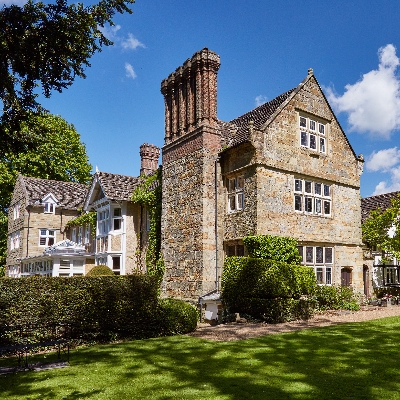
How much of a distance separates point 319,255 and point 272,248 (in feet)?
14.8

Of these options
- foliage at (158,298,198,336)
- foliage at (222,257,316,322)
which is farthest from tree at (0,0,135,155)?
foliage at (222,257,316,322)

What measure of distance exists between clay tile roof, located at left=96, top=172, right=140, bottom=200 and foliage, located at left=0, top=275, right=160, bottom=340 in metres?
13.3

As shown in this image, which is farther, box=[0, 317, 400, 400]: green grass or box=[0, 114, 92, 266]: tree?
box=[0, 114, 92, 266]: tree

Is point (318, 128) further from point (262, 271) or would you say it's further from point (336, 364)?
point (336, 364)

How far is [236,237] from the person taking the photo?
20.4 m

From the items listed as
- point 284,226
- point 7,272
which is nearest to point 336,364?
point 284,226

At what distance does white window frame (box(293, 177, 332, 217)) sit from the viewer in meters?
21.4

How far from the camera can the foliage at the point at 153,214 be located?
80.5ft

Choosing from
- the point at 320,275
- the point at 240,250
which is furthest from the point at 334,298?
the point at 240,250

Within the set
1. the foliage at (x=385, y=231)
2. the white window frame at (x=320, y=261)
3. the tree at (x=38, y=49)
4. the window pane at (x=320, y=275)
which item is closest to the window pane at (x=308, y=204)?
the white window frame at (x=320, y=261)

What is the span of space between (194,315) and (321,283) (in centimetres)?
906

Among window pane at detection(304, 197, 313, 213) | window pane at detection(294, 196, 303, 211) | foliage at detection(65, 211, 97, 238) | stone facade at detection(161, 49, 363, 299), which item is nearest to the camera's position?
stone facade at detection(161, 49, 363, 299)

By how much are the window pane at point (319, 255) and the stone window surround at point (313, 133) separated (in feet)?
17.3

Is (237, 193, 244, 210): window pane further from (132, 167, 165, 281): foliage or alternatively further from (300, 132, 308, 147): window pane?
(132, 167, 165, 281): foliage
